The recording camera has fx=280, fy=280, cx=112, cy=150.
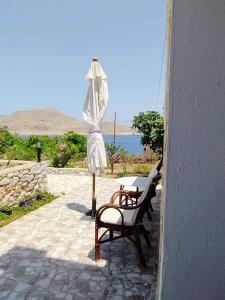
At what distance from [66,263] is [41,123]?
126908mm

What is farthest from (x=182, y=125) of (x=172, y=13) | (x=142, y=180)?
(x=142, y=180)

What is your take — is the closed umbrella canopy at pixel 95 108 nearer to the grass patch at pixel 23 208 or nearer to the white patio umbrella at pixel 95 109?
the white patio umbrella at pixel 95 109

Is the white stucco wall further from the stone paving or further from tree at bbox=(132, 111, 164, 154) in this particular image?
tree at bbox=(132, 111, 164, 154)

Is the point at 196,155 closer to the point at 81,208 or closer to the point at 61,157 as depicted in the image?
the point at 81,208

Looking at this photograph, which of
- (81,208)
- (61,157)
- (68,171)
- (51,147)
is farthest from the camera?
(51,147)

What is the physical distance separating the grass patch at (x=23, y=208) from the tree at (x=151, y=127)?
3.47 metres

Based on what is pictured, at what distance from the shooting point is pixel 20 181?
23.2 feet

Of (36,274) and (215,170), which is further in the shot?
(36,274)

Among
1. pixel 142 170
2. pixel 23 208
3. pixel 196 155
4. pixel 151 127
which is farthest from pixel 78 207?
pixel 196 155

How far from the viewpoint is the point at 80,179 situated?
10.5 metres

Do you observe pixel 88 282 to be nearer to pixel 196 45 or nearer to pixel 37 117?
pixel 196 45

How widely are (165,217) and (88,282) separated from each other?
7.13ft

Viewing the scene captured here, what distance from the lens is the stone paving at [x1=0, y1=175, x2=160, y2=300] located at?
3.24 meters

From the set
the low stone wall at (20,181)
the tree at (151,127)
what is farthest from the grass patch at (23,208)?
the tree at (151,127)
